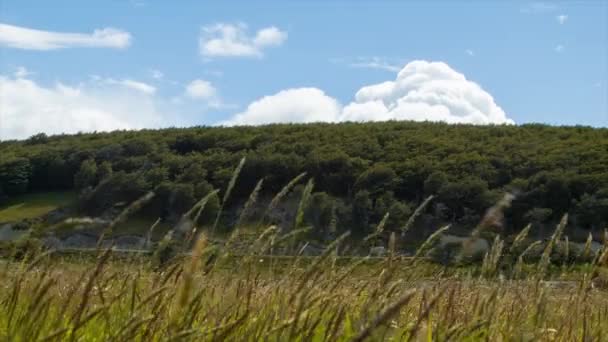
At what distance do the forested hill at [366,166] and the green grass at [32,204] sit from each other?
237cm

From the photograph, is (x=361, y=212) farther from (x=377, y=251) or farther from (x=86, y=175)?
(x=377, y=251)

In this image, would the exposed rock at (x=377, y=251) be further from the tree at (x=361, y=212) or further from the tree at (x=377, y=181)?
the tree at (x=377, y=181)

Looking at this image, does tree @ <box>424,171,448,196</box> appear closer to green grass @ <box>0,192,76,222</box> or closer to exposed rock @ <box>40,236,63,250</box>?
green grass @ <box>0,192,76,222</box>

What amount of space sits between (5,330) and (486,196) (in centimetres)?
9968

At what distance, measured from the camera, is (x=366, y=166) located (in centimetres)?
12312

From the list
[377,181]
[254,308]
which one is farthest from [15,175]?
[254,308]

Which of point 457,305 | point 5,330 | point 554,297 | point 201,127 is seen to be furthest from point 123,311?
point 201,127

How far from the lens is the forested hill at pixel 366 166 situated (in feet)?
320

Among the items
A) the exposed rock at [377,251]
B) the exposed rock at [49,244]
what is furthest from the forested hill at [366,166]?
the exposed rock at [377,251]

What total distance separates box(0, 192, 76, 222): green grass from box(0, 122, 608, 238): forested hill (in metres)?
2.37

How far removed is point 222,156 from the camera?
13200cm

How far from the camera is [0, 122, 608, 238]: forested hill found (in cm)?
9762

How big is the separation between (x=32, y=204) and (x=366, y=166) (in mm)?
54124

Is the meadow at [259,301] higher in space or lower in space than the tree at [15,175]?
higher
